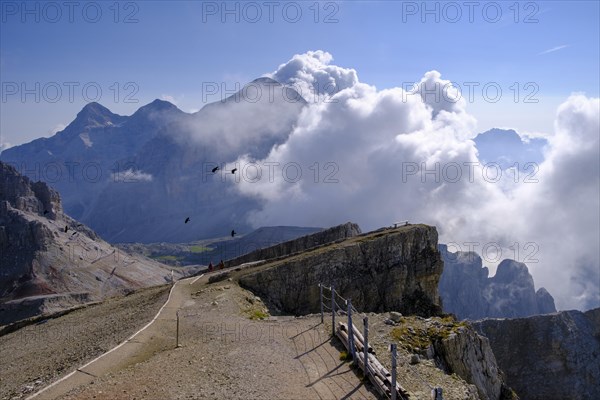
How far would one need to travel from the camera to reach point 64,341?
34906 millimetres

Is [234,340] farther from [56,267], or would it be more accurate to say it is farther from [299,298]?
[56,267]

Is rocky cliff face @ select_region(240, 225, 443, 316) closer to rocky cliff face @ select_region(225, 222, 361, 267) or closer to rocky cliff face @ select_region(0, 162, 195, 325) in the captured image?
rocky cliff face @ select_region(225, 222, 361, 267)

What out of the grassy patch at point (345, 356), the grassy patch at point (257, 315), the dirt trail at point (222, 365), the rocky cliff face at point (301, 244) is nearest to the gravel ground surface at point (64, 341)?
the dirt trail at point (222, 365)

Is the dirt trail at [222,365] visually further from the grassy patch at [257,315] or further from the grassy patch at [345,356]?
the grassy patch at [257,315]

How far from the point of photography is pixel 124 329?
107 ft

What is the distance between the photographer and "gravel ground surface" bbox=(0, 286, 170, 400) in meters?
27.2

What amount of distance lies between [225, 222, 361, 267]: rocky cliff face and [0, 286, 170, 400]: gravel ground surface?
60.5ft

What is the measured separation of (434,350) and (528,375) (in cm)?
7513

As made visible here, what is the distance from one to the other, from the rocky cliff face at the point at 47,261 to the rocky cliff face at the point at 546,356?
8892 centimetres

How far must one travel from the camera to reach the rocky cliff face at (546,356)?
91.3 m

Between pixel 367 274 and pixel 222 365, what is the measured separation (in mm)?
28376

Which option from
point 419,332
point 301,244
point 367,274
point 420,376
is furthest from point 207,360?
point 301,244

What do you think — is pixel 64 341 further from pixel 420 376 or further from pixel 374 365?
pixel 420 376

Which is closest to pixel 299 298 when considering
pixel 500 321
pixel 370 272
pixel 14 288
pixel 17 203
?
pixel 370 272
